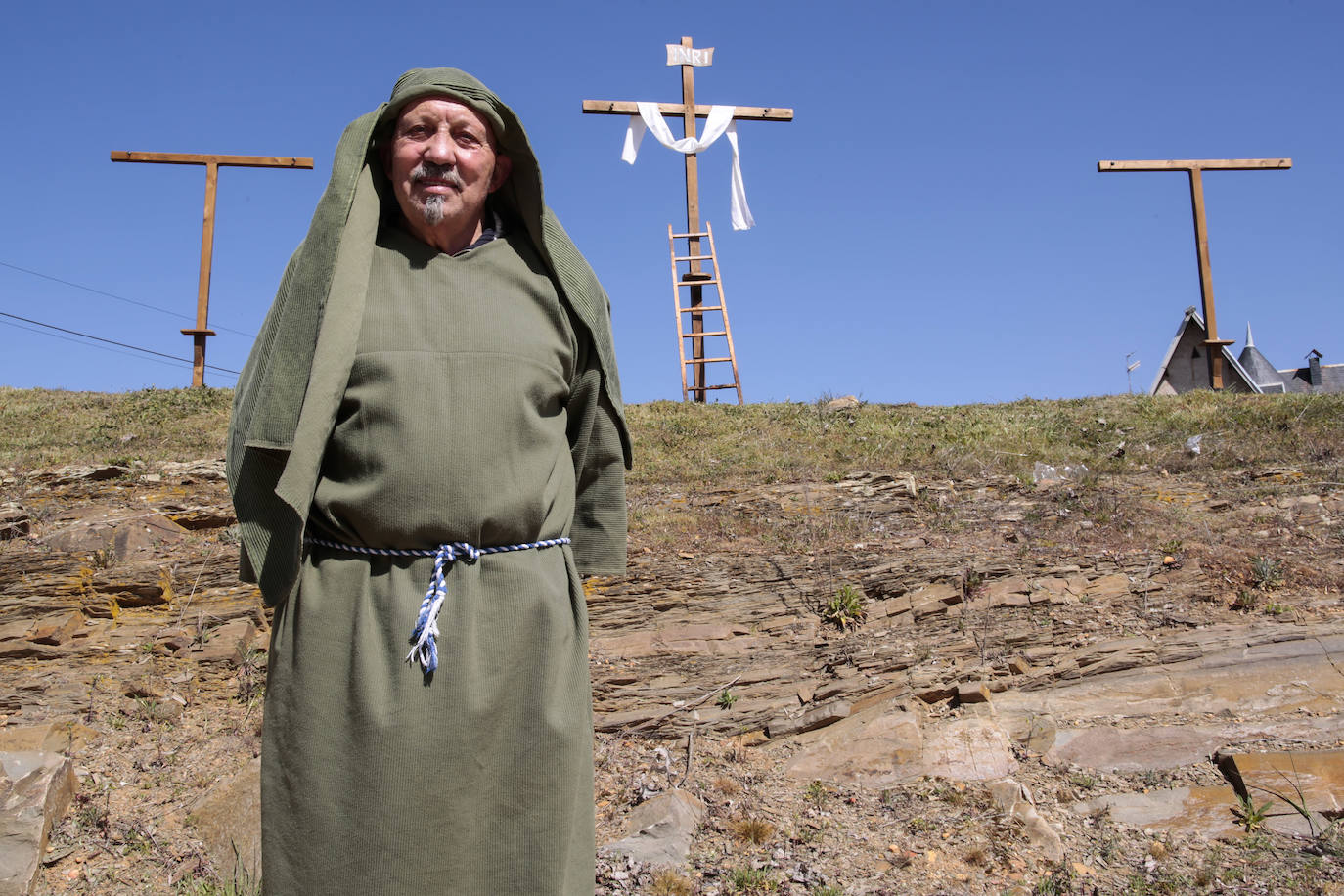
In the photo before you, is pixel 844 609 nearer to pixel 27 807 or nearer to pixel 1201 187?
pixel 27 807

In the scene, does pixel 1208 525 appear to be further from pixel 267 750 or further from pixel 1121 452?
pixel 267 750

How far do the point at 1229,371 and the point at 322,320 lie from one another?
26736 millimetres

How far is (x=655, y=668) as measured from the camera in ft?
16.2

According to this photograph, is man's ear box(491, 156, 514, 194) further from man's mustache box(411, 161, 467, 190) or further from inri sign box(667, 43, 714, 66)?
inri sign box(667, 43, 714, 66)

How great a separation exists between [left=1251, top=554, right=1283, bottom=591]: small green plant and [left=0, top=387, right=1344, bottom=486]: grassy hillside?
1.74m

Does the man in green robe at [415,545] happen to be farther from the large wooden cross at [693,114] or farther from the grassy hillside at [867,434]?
the large wooden cross at [693,114]

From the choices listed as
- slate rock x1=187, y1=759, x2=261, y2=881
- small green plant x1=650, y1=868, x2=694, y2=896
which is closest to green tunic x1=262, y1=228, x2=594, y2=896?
small green plant x1=650, y1=868, x2=694, y2=896

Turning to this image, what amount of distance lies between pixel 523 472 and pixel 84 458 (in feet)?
20.9

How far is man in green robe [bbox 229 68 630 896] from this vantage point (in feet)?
6.38

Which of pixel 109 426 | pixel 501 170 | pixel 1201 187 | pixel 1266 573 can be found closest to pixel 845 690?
pixel 1266 573

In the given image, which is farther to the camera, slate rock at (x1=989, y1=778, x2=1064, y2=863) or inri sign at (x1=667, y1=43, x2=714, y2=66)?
inri sign at (x1=667, y1=43, x2=714, y2=66)

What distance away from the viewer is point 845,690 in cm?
473

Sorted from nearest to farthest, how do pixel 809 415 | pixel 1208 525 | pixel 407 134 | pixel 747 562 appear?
1. pixel 407 134
2. pixel 747 562
3. pixel 1208 525
4. pixel 809 415

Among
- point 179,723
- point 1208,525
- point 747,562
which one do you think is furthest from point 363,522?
point 1208,525
